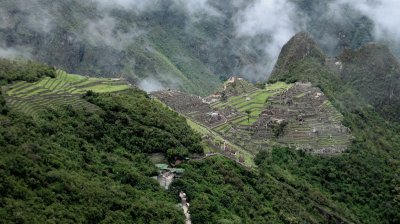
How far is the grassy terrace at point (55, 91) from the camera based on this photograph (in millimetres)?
51688

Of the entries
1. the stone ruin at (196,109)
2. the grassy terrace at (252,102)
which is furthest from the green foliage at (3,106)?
the grassy terrace at (252,102)

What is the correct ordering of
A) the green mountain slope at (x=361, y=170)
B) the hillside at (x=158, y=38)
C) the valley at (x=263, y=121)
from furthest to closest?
the hillside at (x=158, y=38) < the valley at (x=263, y=121) < the green mountain slope at (x=361, y=170)

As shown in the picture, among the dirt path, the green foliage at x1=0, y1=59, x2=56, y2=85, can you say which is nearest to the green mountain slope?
the dirt path

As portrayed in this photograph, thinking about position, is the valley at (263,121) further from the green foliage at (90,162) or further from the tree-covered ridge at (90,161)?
the tree-covered ridge at (90,161)

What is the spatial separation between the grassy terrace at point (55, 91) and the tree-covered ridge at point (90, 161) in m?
1.41

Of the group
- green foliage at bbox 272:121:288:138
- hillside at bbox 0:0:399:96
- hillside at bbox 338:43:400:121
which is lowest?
green foliage at bbox 272:121:288:138

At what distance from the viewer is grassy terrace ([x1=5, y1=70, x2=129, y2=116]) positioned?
51688mm

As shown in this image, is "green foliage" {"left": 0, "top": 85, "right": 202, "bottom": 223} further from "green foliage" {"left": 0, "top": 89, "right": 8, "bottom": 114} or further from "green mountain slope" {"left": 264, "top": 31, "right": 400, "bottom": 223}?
"green mountain slope" {"left": 264, "top": 31, "right": 400, "bottom": 223}

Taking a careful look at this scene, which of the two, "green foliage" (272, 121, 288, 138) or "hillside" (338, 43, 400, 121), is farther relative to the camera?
"hillside" (338, 43, 400, 121)

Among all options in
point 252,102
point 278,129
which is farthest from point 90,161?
point 252,102

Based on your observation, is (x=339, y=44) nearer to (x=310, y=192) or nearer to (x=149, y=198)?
(x=310, y=192)

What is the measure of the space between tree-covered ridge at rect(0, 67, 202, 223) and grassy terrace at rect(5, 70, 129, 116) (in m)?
1.41

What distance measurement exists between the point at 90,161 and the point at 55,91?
44.8 ft

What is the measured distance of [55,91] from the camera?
57938mm
